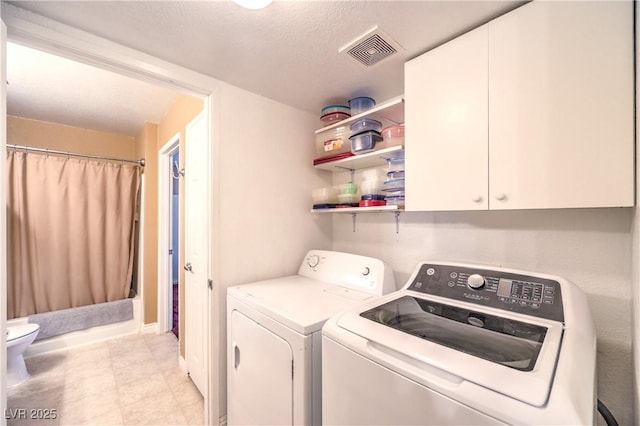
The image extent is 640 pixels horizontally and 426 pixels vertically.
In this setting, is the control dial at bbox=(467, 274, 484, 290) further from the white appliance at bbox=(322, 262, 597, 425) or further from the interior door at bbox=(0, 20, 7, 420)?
the interior door at bbox=(0, 20, 7, 420)

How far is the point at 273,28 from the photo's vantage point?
119 cm

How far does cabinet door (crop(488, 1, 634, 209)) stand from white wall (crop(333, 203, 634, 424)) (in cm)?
34

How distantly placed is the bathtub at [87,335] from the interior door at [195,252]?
134 centimetres

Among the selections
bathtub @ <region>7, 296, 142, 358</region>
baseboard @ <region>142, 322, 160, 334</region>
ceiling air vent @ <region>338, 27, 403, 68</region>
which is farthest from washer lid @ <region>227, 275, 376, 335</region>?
bathtub @ <region>7, 296, 142, 358</region>

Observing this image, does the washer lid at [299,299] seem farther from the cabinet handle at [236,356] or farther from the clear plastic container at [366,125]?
the clear plastic container at [366,125]

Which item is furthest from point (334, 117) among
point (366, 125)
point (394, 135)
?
point (394, 135)

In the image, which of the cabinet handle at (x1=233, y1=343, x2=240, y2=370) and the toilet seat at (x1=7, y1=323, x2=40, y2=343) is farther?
the toilet seat at (x1=7, y1=323, x2=40, y2=343)

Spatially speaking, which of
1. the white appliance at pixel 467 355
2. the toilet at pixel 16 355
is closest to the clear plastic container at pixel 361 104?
the white appliance at pixel 467 355

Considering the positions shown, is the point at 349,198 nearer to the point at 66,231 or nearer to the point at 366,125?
the point at 366,125

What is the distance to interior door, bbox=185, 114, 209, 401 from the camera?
1.97 meters

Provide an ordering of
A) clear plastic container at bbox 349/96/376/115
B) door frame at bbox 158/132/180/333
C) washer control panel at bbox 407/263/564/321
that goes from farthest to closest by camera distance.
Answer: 1. door frame at bbox 158/132/180/333
2. clear plastic container at bbox 349/96/376/115
3. washer control panel at bbox 407/263/564/321

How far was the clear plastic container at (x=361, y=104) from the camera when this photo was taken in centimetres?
178

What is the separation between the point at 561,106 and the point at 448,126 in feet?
1.27

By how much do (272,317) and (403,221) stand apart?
1055mm
